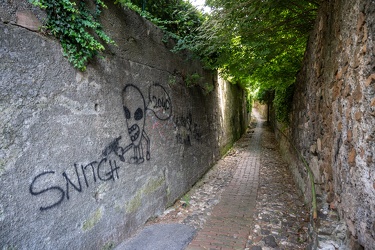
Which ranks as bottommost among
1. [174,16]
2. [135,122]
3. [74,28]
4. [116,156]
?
[116,156]

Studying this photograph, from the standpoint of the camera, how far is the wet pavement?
2994 millimetres

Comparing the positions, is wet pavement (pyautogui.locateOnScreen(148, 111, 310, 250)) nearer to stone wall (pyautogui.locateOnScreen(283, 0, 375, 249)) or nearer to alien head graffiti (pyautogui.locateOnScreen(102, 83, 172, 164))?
stone wall (pyautogui.locateOnScreen(283, 0, 375, 249))

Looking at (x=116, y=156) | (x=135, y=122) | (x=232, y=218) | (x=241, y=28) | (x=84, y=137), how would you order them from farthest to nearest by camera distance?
(x=241, y=28)
(x=232, y=218)
(x=135, y=122)
(x=116, y=156)
(x=84, y=137)

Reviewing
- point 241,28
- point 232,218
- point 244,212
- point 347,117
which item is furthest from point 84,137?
point 241,28

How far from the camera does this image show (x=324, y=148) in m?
3.14

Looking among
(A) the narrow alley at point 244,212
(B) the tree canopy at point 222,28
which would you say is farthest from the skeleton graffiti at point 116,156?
(A) the narrow alley at point 244,212

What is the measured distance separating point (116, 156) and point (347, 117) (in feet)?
8.60

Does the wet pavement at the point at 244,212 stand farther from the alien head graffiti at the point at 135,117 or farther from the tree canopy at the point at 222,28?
the tree canopy at the point at 222,28

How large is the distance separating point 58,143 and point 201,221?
2.46 m

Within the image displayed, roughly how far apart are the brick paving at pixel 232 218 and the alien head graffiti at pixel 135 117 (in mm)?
1417

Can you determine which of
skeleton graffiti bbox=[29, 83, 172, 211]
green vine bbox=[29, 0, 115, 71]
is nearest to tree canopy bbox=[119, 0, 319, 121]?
skeleton graffiti bbox=[29, 83, 172, 211]

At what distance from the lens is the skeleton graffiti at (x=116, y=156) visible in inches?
80.1

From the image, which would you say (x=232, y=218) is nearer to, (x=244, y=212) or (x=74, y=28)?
(x=244, y=212)

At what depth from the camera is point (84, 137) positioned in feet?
7.86
